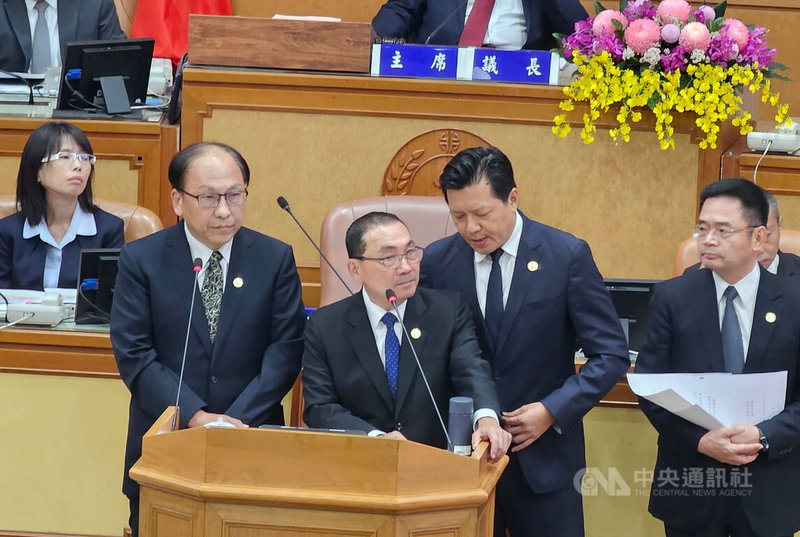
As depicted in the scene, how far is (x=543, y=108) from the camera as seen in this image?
4191 millimetres

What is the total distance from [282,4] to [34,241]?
3000 millimetres

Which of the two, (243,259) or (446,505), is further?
(243,259)

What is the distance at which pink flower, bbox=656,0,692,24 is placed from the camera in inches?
159

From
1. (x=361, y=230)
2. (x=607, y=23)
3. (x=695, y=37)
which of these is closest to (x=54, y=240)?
(x=361, y=230)

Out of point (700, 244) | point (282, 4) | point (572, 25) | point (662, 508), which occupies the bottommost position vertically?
point (662, 508)

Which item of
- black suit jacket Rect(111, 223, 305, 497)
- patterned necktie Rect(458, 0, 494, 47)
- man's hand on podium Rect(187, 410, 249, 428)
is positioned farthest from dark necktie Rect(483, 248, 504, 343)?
patterned necktie Rect(458, 0, 494, 47)

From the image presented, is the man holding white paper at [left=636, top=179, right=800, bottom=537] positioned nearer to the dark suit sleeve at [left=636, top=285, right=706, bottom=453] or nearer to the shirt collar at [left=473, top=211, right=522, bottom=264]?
the dark suit sleeve at [left=636, top=285, right=706, bottom=453]

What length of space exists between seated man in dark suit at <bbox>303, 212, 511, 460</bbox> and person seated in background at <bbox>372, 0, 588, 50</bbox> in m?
2.08

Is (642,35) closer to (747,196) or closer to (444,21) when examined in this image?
(444,21)

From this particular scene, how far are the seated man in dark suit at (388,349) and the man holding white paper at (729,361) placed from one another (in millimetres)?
511

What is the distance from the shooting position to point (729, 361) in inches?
109

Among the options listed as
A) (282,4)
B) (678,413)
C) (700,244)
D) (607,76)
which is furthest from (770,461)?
(282,4)

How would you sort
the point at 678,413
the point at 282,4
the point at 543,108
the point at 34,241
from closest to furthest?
the point at 678,413, the point at 34,241, the point at 543,108, the point at 282,4

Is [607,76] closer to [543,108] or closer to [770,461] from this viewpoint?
[543,108]
